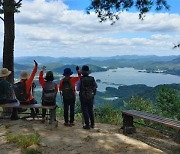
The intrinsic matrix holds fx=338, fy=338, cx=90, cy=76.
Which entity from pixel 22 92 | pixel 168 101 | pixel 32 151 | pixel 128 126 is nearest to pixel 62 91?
pixel 22 92

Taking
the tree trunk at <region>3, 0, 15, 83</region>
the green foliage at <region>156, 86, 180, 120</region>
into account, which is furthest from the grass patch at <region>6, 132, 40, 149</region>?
the green foliage at <region>156, 86, 180, 120</region>

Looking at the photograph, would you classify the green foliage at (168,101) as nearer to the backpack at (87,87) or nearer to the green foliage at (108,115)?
the green foliage at (108,115)

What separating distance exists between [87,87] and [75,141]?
6.24 ft

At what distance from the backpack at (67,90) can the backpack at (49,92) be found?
393 mm

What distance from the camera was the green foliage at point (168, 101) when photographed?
14.1 metres

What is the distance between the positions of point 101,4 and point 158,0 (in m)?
1.80

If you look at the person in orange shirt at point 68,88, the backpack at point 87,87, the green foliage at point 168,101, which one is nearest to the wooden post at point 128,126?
the backpack at point 87,87

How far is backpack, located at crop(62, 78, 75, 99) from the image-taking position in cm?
920

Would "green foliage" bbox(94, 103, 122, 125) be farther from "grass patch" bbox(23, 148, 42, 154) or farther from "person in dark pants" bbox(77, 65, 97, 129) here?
"grass patch" bbox(23, 148, 42, 154)

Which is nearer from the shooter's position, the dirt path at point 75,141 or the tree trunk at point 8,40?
the dirt path at point 75,141

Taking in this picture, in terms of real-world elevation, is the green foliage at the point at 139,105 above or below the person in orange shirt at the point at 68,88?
below

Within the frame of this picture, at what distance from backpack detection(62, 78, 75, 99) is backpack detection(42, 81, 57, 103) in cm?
39

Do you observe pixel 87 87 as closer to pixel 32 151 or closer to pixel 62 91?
pixel 62 91

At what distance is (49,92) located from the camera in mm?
9492
